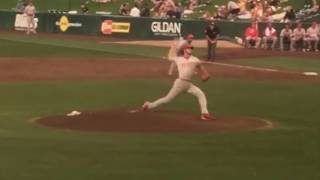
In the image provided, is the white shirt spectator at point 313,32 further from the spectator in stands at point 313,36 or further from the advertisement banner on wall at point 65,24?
the advertisement banner on wall at point 65,24

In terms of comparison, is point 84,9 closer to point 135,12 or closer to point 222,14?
point 135,12

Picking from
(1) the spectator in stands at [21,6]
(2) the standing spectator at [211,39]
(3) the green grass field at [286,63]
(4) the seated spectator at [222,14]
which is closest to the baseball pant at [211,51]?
(2) the standing spectator at [211,39]

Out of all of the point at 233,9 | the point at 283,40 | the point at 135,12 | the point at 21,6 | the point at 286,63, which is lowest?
the point at 286,63

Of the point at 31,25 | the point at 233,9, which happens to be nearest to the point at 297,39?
the point at 233,9

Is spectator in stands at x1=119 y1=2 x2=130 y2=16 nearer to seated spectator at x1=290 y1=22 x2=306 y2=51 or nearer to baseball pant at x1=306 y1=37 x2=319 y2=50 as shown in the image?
seated spectator at x1=290 y1=22 x2=306 y2=51

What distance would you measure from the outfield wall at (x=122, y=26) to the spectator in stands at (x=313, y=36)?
2222 millimetres

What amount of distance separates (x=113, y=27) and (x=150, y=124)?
32.6 metres

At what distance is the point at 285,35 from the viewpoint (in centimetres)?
3828

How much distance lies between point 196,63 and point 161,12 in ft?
102

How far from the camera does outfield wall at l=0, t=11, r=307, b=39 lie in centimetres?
4244

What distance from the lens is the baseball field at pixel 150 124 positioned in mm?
11578

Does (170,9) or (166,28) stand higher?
(170,9)

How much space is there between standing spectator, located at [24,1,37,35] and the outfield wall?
98cm

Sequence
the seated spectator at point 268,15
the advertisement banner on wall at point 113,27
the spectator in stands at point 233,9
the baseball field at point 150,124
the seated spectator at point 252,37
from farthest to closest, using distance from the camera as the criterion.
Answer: the advertisement banner on wall at point 113,27, the spectator in stands at point 233,9, the seated spectator at point 268,15, the seated spectator at point 252,37, the baseball field at point 150,124
